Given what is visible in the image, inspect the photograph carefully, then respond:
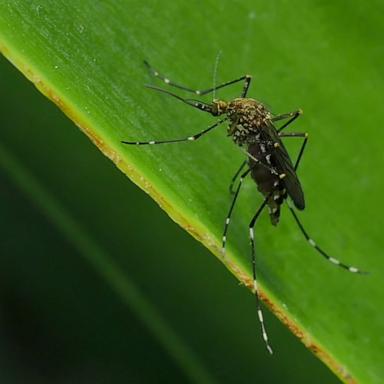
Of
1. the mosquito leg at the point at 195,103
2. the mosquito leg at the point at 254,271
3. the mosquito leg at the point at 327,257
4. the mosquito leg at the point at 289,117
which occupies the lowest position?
the mosquito leg at the point at 327,257

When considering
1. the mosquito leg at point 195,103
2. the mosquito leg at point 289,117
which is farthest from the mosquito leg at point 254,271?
the mosquito leg at point 195,103

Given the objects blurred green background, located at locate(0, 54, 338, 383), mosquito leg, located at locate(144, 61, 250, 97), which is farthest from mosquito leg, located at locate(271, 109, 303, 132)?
blurred green background, located at locate(0, 54, 338, 383)

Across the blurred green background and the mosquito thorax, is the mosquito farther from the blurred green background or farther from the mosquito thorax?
the blurred green background

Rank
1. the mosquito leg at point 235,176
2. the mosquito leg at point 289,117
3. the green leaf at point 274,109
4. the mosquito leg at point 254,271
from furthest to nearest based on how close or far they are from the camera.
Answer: the mosquito leg at point 289,117, the mosquito leg at point 235,176, the mosquito leg at point 254,271, the green leaf at point 274,109

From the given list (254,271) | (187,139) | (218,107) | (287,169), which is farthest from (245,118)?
(254,271)

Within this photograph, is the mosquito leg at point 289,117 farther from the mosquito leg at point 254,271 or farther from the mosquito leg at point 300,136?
the mosquito leg at point 254,271

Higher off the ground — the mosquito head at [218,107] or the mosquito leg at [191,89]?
the mosquito leg at [191,89]

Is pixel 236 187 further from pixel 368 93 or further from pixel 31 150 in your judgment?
pixel 31 150

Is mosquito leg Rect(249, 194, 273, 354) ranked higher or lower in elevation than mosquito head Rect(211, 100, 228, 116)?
lower
